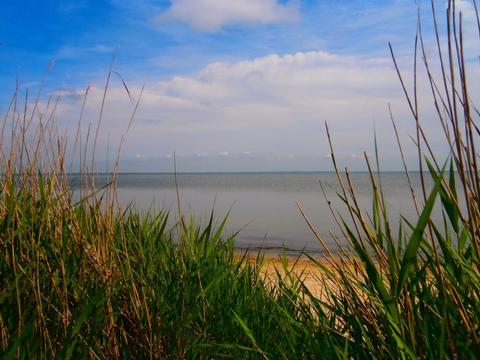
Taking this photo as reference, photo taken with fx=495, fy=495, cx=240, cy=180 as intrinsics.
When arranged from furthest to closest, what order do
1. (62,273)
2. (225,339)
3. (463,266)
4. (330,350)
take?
(225,339), (62,273), (330,350), (463,266)

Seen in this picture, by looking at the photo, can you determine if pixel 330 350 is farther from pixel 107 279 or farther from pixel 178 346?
pixel 107 279

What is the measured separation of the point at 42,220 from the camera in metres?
2.19

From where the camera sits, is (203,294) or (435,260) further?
(203,294)

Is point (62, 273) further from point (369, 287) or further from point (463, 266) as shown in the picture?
point (463, 266)

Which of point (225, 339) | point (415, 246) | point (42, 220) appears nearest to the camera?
point (415, 246)

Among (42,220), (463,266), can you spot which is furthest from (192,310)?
(463,266)

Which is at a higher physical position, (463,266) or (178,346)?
(463,266)

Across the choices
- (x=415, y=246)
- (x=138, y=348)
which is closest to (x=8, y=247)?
(x=138, y=348)

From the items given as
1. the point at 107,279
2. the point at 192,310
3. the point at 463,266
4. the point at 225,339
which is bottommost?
the point at 225,339

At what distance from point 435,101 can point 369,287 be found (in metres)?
0.68

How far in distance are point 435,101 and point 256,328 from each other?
5.36ft

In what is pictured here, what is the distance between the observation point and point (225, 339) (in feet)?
8.07

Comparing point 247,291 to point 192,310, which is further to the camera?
point 247,291

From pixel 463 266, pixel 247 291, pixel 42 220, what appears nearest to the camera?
pixel 463 266
